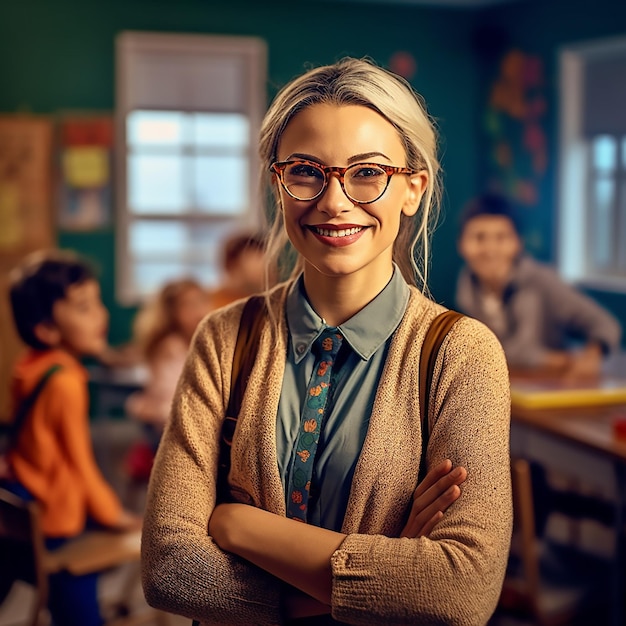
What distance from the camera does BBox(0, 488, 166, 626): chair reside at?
6.59 feet

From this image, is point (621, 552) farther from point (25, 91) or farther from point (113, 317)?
point (25, 91)

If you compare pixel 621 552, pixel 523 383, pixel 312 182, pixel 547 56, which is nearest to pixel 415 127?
pixel 312 182

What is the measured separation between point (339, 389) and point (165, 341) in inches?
107

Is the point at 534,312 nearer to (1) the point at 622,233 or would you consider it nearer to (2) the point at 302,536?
(1) the point at 622,233

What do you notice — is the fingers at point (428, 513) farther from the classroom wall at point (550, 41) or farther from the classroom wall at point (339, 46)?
the classroom wall at point (550, 41)

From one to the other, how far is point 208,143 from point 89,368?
1.68 metres

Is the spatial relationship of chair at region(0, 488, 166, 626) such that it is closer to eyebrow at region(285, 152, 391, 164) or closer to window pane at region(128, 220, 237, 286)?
eyebrow at region(285, 152, 391, 164)

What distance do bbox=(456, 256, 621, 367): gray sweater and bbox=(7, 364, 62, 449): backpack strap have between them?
1763 mm

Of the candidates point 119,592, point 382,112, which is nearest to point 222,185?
point 119,592

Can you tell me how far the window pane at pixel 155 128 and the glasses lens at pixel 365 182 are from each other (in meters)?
5.43

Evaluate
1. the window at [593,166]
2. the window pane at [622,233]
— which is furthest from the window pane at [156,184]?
the window pane at [622,233]

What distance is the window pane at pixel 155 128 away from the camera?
6.16 meters

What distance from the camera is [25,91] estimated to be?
5.91m

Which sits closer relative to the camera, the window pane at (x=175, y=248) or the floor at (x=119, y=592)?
the floor at (x=119, y=592)
